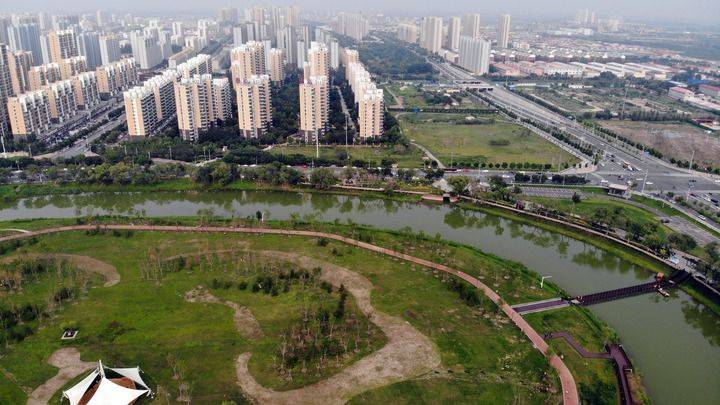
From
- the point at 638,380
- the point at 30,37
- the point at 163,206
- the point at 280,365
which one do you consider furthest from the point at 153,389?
the point at 30,37

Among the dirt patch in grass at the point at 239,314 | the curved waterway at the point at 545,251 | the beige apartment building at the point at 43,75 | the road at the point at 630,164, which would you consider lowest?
the curved waterway at the point at 545,251

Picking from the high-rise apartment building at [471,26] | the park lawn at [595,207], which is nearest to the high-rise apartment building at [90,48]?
the park lawn at [595,207]

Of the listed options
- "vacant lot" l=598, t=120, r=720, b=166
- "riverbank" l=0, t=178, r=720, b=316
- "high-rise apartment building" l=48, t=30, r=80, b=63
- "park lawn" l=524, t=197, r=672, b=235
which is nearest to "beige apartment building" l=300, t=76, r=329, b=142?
"riverbank" l=0, t=178, r=720, b=316

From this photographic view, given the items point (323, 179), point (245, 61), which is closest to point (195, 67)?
point (245, 61)

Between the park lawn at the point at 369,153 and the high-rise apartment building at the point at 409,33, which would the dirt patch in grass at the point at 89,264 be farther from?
the high-rise apartment building at the point at 409,33

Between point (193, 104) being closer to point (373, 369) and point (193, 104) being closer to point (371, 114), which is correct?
point (371, 114)

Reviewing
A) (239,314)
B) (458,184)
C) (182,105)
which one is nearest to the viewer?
(239,314)

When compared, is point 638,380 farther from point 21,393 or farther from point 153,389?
point 21,393
